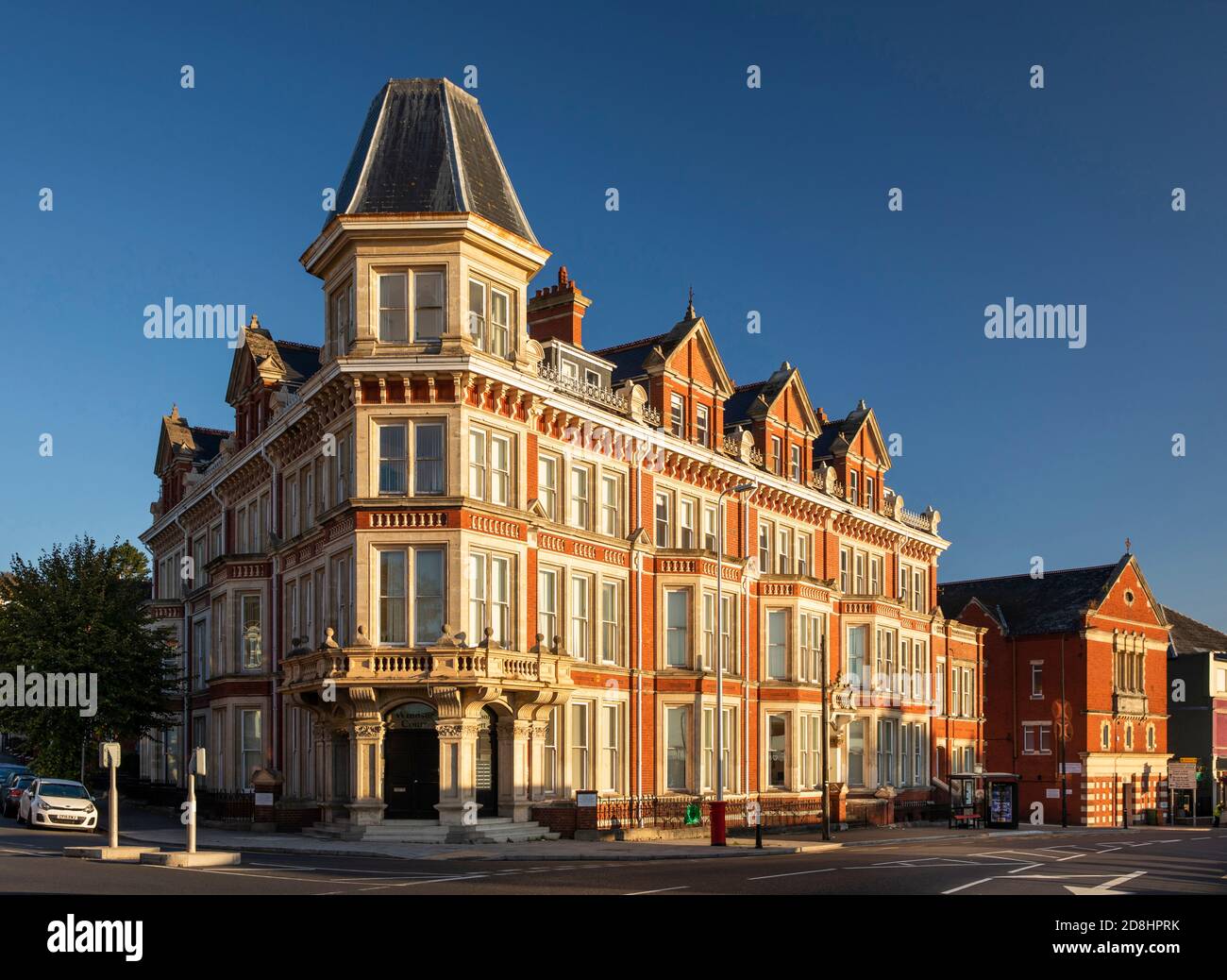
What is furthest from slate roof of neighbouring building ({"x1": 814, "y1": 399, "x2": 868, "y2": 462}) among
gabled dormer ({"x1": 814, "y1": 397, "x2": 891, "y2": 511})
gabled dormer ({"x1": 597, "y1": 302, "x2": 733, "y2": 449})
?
gabled dormer ({"x1": 597, "y1": 302, "x2": 733, "y2": 449})

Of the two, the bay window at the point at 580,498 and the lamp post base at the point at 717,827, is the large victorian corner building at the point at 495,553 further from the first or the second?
the lamp post base at the point at 717,827

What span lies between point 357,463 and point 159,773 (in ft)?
88.0

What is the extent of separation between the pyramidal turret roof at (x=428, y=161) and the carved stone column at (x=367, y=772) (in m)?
14.1

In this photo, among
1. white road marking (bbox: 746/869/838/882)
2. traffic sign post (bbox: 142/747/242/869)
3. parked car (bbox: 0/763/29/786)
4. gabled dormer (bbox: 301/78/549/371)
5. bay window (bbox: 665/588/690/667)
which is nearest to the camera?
white road marking (bbox: 746/869/838/882)

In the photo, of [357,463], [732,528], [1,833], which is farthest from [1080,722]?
[1,833]

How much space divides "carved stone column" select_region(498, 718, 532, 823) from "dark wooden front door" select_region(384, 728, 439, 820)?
2.02m

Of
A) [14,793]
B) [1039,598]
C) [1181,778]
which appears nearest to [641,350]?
[14,793]

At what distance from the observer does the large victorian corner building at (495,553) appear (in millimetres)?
36594

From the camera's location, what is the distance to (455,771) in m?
35.7

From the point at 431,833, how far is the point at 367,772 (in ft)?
7.86

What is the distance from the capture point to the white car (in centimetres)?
3869

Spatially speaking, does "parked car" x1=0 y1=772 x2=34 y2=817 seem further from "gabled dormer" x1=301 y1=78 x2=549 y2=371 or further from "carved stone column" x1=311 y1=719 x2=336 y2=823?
"gabled dormer" x1=301 y1=78 x2=549 y2=371

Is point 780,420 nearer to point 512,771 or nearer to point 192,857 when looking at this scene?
point 512,771

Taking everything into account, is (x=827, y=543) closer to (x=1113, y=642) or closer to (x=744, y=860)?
(x=744, y=860)
